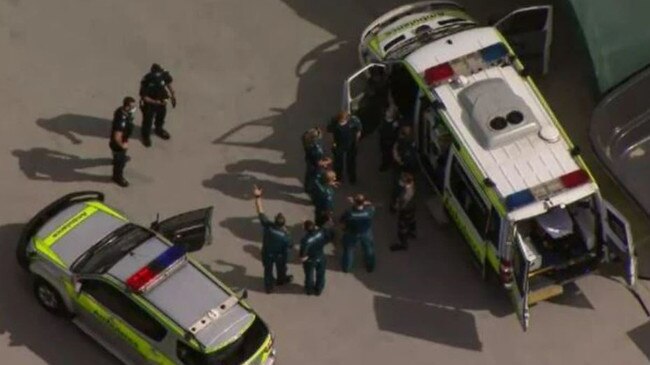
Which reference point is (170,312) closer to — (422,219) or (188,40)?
(422,219)

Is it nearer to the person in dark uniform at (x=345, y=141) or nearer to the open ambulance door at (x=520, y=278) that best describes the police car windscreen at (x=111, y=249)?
the person in dark uniform at (x=345, y=141)

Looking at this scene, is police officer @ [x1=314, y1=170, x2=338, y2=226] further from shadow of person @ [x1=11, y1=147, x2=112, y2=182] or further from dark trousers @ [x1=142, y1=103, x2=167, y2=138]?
shadow of person @ [x1=11, y1=147, x2=112, y2=182]

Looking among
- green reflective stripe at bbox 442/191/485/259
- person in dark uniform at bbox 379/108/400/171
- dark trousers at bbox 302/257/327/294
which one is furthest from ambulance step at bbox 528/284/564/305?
person in dark uniform at bbox 379/108/400/171

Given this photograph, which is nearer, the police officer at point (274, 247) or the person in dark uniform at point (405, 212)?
the police officer at point (274, 247)

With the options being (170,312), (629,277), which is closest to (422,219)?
(629,277)

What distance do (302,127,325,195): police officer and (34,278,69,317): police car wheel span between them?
366 centimetres

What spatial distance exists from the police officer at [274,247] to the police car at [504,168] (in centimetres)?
243

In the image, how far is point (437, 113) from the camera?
18.1 metres

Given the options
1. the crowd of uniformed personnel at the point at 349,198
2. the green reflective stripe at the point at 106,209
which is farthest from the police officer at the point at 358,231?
the green reflective stripe at the point at 106,209

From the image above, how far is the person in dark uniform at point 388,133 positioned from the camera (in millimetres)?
18734

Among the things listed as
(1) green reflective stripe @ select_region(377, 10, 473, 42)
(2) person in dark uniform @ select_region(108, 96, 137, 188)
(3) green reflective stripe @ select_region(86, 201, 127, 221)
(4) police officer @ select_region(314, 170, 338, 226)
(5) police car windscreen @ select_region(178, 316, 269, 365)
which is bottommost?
(5) police car windscreen @ select_region(178, 316, 269, 365)

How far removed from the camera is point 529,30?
2033 cm

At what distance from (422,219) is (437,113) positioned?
1803mm

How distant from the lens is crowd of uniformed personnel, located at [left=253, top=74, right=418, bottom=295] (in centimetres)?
1738
